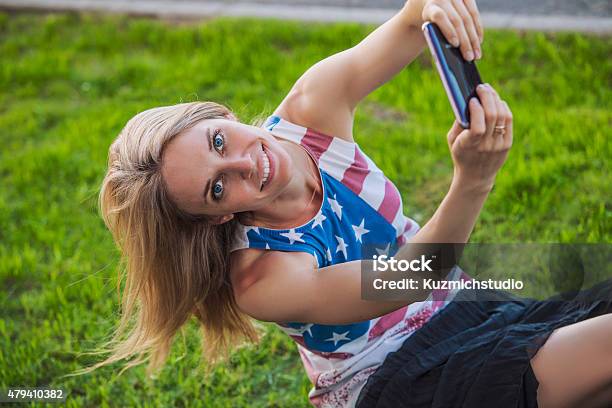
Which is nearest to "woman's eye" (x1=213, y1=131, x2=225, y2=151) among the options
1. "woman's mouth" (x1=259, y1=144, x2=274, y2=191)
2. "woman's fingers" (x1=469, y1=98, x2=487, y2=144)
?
"woman's mouth" (x1=259, y1=144, x2=274, y2=191)

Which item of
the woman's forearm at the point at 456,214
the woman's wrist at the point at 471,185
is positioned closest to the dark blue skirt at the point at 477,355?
the woman's forearm at the point at 456,214

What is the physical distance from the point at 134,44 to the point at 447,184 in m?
2.57

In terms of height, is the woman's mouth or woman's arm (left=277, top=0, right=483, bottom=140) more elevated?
woman's arm (left=277, top=0, right=483, bottom=140)

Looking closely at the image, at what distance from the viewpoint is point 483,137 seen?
1809 millimetres

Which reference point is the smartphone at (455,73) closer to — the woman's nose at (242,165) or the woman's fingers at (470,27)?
the woman's fingers at (470,27)

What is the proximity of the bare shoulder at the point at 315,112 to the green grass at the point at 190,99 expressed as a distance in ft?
1.60

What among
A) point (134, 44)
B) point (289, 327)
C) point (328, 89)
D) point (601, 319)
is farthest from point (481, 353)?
point (134, 44)

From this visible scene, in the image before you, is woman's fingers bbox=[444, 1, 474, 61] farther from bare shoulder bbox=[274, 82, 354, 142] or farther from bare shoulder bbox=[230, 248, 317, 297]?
bare shoulder bbox=[230, 248, 317, 297]

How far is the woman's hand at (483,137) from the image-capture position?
1.80 m

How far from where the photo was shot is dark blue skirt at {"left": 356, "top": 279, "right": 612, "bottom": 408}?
2.01 meters

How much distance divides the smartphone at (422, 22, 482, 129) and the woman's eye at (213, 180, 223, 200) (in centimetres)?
62

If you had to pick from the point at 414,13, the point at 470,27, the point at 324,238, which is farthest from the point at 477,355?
the point at 414,13

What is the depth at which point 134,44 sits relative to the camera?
530cm

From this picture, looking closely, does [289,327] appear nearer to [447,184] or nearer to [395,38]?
[395,38]
